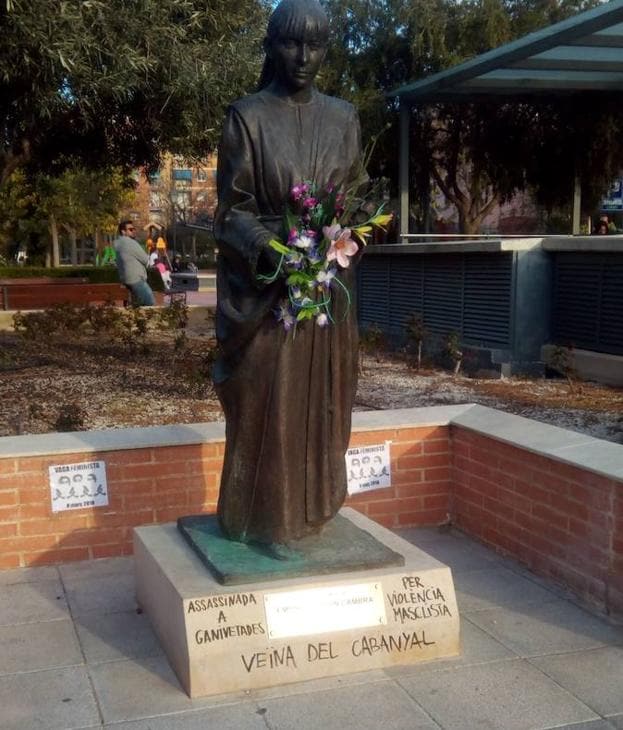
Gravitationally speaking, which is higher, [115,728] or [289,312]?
[289,312]

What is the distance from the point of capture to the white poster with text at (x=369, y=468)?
511 centimetres

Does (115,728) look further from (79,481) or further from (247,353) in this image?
(79,481)

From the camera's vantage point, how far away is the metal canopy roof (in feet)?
38.2

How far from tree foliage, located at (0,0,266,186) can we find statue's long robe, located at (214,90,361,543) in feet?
16.2

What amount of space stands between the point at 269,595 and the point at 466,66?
11.9 meters

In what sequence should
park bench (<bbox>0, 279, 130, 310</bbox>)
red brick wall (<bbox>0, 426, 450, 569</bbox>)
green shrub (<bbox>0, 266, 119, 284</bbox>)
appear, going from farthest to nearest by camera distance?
green shrub (<bbox>0, 266, 119, 284</bbox>), park bench (<bbox>0, 279, 130, 310</bbox>), red brick wall (<bbox>0, 426, 450, 569</bbox>)

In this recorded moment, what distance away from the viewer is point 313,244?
3.25 m

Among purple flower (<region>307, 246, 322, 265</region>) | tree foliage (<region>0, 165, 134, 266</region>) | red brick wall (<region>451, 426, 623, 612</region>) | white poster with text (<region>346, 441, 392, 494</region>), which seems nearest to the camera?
purple flower (<region>307, 246, 322, 265</region>)

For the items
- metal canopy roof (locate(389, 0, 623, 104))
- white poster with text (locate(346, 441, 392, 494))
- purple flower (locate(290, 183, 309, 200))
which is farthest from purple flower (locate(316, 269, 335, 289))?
metal canopy roof (locate(389, 0, 623, 104))

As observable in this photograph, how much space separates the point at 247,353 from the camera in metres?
3.51

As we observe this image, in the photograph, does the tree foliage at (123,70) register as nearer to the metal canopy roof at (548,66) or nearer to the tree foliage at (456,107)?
the metal canopy roof at (548,66)

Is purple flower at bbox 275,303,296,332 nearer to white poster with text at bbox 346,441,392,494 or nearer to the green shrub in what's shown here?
white poster with text at bbox 346,441,392,494

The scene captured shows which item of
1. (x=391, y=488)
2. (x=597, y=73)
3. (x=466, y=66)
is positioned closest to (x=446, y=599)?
(x=391, y=488)

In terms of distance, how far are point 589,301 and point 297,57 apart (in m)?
7.39
